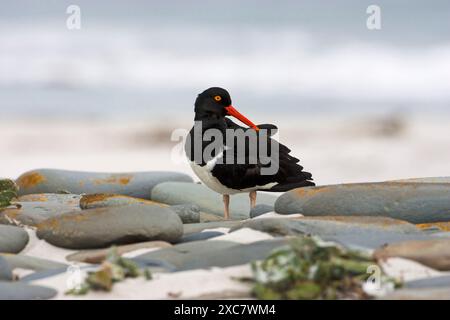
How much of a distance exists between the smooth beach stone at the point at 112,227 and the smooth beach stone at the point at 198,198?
372 cm

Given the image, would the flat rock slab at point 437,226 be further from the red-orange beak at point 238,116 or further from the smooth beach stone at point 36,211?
the smooth beach stone at point 36,211

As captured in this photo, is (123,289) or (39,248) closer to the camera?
(123,289)

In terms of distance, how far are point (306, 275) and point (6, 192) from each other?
5251 mm

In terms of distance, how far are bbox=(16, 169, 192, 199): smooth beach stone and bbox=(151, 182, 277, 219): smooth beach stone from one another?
1.80 ft

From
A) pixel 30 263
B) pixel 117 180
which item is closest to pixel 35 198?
pixel 117 180

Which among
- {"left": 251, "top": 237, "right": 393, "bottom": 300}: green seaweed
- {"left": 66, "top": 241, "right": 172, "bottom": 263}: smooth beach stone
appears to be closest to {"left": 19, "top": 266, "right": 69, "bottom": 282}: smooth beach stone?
{"left": 66, "top": 241, "right": 172, "bottom": 263}: smooth beach stone

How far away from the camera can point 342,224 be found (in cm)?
868

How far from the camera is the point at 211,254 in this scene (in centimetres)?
752

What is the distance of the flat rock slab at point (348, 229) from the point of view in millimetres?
7773

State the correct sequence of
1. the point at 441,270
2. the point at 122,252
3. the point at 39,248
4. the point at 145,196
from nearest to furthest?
1. the point at 441,270
2. the point at 122,252
3. the point at 39,248
4. the point at 145,196

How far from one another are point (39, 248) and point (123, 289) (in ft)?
8.12

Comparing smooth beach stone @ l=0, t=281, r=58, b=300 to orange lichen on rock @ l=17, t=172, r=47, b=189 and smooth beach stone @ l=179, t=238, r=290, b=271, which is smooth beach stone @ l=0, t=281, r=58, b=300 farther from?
orange lichen on rock @ l=17, t=172, r=47, b=189
